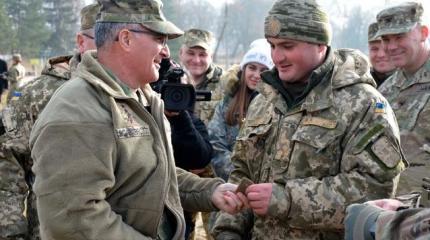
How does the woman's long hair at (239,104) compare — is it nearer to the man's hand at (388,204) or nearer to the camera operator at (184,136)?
the camera operator at (184,136)

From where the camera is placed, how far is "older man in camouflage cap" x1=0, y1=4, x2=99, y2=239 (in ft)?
12.5

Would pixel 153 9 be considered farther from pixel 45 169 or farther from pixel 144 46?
pixel 45 169

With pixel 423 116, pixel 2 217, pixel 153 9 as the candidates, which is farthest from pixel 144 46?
pixel 423 116

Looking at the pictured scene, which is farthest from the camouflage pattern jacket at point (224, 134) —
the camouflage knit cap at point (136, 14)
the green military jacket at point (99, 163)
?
the camouflage knit cap at point (136, 14)

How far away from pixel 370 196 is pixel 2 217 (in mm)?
2417

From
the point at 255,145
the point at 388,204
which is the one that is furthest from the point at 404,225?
the point at 255,145

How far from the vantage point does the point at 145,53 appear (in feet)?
8.81

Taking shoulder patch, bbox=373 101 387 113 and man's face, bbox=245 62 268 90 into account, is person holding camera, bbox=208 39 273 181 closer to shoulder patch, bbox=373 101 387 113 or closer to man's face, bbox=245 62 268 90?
man's face, bbox=245 62 268 90

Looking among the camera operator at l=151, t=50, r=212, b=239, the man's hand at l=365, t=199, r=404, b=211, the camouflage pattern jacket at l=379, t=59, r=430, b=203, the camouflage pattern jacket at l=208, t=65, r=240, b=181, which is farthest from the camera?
the camouflage pattern jacket at l=208, t=65, r=240, b=181

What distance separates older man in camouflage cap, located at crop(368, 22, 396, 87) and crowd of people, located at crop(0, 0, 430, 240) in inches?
51.8

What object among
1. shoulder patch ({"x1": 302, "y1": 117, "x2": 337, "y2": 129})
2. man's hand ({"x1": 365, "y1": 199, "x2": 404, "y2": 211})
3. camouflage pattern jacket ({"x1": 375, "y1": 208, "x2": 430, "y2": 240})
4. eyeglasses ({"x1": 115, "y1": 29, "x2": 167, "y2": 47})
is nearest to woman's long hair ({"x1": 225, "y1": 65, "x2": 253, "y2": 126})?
shoulder patch ({"x1": 302, "y1": 117, "x2": 337, "y2": 129})

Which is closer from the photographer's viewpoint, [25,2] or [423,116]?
[423,116]

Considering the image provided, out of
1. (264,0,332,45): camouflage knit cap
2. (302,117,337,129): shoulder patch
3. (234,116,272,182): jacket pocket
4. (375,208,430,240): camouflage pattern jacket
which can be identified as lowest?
(234,116,272,182): jacket pocket

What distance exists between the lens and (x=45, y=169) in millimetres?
2297
